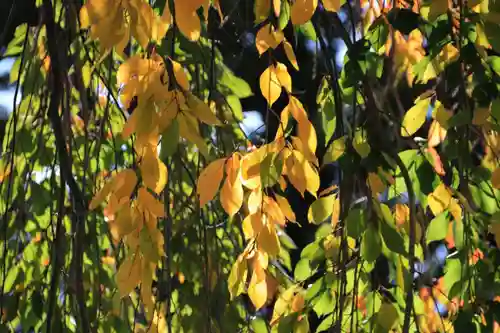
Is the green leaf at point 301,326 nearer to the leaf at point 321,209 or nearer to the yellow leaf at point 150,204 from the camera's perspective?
the leaf at point 321,209

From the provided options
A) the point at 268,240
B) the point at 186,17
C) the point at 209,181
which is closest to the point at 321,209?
the point at 268,240

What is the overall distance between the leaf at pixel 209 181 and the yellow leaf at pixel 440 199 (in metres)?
0.36

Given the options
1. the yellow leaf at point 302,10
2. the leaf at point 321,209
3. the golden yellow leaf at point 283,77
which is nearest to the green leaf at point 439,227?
the leaf at point 321,209

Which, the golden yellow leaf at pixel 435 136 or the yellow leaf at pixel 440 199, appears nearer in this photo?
the yellow leaf at pixel 440 199

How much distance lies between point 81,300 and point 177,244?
44 cm

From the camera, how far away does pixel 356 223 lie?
1.07m

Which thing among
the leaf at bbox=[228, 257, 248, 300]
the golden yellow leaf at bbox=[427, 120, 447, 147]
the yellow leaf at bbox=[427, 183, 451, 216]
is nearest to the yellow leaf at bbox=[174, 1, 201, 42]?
the leaf at bbox=[228, 257, 248, 300]

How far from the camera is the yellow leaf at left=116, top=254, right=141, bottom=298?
1095 millimetres

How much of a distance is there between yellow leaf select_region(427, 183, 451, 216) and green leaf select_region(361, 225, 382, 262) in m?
0.26

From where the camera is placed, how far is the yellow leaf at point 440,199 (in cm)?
129

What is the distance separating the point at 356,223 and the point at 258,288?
0.22 m

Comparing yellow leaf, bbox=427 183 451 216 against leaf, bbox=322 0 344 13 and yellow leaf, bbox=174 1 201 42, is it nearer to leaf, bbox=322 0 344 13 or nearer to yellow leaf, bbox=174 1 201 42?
leaf, bbox=322 0 344 13

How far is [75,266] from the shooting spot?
1.25 m

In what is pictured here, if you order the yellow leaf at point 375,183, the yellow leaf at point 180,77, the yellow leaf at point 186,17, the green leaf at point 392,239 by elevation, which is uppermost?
the yellow leaf at point 186,17
